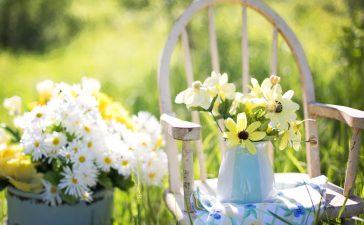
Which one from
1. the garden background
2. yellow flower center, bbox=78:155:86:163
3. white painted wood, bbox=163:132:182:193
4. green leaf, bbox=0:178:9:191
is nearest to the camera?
white painted wood, bbox=163:132:182:193

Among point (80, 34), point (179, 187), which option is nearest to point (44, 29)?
point (80, 34)

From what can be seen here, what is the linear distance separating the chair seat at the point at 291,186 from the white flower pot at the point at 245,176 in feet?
0.41

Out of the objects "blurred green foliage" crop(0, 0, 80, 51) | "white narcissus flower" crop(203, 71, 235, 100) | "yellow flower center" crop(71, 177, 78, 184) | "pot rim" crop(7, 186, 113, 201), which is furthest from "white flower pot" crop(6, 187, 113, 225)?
"blurred green foliage" crop(0, 0, 80, 51)

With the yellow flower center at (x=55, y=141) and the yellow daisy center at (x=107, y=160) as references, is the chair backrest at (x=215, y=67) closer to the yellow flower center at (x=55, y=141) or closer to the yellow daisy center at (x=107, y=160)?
the yellow daisy center at (x=107, y=160)

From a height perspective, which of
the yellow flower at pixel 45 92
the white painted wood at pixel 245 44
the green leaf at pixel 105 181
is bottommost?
the green leaf at pixel 105 181

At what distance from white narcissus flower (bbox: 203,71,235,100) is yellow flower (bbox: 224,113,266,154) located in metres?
0.09

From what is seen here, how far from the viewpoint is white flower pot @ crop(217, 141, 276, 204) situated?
1420mm

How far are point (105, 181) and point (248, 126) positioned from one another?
0.63 m

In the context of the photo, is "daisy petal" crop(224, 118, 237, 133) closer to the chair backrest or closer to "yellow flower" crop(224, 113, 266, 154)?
"yellow flower" crop(224, 113, 266, 154)

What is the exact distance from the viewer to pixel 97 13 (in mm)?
5797

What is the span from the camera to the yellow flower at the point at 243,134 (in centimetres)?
134

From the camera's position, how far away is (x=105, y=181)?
1.79 meters

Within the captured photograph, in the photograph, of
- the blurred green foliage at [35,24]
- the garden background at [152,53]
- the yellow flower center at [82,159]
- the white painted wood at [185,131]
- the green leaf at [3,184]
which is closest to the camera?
the white painted wood at [185,131]

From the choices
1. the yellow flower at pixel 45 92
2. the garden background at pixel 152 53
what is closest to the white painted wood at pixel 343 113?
the garden background at pixel 152 53
